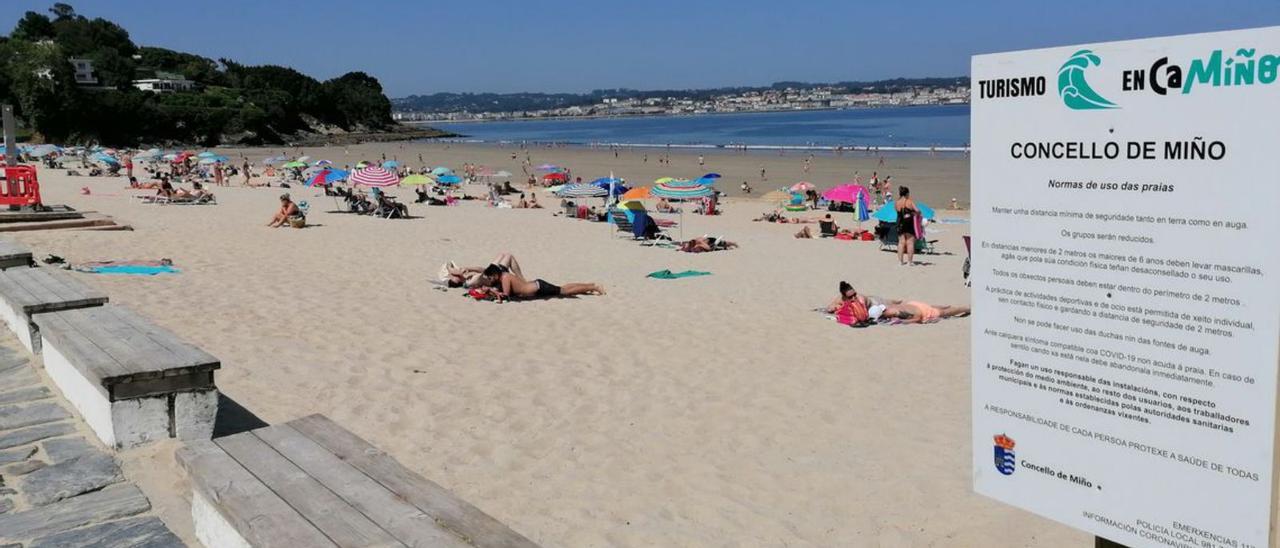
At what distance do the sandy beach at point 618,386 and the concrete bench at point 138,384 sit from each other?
0.54 feet

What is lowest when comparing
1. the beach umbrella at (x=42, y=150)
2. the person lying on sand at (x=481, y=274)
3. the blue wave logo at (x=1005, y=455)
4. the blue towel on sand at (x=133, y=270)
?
the person lying on sand at (x=481, y=274)

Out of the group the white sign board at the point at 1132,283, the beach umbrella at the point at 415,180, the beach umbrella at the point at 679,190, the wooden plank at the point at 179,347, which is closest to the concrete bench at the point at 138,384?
the wooden plank at the point at 179,347

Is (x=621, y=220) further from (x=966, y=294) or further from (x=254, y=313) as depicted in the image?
(x=254, y=313)

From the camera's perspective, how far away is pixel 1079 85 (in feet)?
6.26

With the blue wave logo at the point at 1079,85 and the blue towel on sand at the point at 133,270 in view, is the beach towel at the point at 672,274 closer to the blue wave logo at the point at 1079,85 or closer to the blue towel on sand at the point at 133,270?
the blue towel on sand at the point at 133,270

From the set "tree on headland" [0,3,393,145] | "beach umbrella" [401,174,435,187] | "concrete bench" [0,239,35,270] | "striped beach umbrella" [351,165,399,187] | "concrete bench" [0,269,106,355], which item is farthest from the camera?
"tree on headland" [0,3,393,145]

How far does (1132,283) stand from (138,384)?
12.0 feet

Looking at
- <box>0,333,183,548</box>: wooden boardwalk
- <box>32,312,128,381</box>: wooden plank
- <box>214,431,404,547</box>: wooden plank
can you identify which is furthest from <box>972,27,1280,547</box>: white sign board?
<box>32,312,128,381</box>: wooden plank

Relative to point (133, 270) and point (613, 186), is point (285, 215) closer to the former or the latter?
point (133, 270)

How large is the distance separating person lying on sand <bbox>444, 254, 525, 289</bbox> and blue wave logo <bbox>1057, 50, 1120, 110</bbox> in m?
8.18

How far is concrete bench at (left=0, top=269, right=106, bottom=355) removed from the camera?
5.11 metres

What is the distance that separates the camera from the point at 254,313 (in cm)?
812

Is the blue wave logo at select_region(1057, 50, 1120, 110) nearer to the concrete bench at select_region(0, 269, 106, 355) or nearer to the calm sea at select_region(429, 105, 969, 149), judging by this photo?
the concrete bench at select_region(0, 269, 106, 355)

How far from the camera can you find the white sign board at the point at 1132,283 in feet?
5.58
